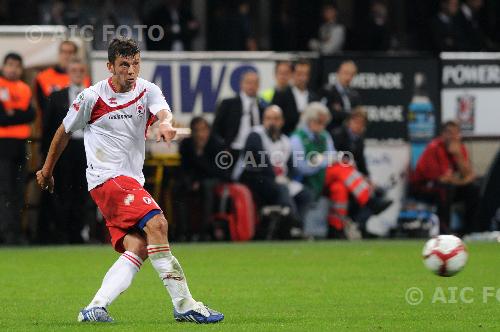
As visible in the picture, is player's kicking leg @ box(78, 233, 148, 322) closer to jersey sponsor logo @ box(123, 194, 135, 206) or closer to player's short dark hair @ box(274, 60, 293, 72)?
jersey sponsor logo @ box(123, 194, 135, 206)

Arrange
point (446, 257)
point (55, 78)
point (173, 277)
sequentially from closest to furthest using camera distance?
point (173, 277) → point (446, 257) → point (55, 78)

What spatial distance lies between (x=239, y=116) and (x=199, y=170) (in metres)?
0.98

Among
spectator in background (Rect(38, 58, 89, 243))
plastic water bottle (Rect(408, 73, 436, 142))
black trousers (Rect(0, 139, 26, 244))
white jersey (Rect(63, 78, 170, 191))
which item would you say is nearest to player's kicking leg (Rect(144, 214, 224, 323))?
white jersey (Rect(63, 78, 170, 191))

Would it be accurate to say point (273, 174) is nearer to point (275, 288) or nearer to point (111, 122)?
point (275, 288)

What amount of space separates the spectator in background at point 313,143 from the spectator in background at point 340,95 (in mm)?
258

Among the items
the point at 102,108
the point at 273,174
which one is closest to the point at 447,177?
the point at 273,174

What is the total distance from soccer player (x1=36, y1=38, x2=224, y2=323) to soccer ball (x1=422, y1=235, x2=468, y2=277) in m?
2.41

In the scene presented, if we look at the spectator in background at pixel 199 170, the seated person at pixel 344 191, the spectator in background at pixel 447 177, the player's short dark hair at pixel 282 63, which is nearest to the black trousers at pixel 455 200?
the spectator in background at pixel 447 177

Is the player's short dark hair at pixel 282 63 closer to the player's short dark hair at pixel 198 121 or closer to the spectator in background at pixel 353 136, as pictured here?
the spectator in background at pixel 353 136

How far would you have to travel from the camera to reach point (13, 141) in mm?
19094

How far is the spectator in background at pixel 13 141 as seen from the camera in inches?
739

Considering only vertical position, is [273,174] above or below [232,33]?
below

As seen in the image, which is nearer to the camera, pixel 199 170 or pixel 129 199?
pixel 129 199

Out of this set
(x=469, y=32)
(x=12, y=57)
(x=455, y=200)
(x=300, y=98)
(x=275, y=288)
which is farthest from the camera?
(x=469, y=32)
